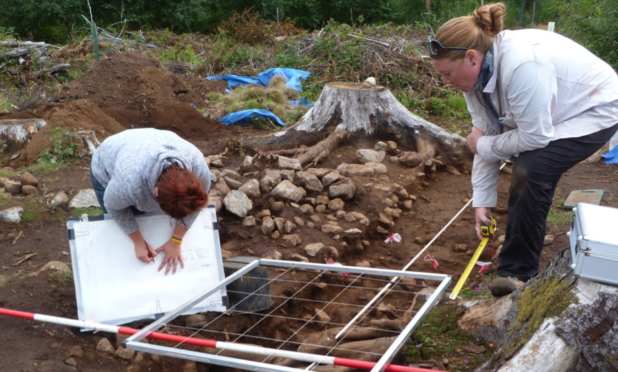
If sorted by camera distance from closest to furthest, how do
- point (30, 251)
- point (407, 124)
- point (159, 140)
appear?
1. point (159, 140)
2. point (30, 251)
3. point (407, 124)

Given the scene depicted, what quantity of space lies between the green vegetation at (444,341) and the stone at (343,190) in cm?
205

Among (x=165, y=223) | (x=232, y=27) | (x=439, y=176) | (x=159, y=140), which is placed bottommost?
(x=439, y=176)

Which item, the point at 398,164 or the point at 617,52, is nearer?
the point at 398,164

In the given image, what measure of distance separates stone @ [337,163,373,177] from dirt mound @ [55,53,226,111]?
3.88 metres

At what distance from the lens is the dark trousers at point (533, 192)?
2814 mm

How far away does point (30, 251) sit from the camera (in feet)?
12.5

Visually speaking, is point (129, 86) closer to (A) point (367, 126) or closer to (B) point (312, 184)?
(A) point (367, 126)

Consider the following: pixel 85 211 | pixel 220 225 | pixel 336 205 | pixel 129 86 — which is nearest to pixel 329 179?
pixel 336 205

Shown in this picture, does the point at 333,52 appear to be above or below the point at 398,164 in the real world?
above

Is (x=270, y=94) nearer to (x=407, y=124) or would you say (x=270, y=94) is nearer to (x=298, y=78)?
(x=298, y=78)

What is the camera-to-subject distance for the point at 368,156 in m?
5.62

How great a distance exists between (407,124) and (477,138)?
9.93 ft

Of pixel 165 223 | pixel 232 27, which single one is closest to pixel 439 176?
pixel 165 223

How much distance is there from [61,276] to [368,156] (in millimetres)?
3241
